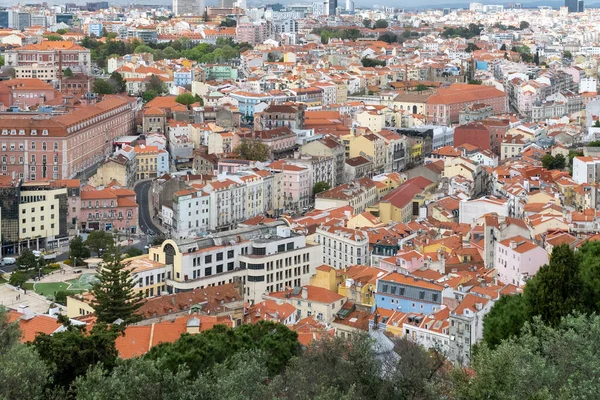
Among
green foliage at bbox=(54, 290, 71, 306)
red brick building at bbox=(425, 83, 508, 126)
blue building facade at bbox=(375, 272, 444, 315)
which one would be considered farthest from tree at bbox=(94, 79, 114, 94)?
blue building facade at bbox=(375, 272, 444, 315)

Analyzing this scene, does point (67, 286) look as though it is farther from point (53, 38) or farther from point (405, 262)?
point (53, 38)

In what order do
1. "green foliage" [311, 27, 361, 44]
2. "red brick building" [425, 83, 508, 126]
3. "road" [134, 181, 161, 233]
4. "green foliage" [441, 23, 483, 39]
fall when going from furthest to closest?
"green foliage" [441, 23, 483, 39], "green foliage" [311, 27, 361, 44], "red brick building" [425, 83, 508, 126], "road" [134, 181, 161, 233]

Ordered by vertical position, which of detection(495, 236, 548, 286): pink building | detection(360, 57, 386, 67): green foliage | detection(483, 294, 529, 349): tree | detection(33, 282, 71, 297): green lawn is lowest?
detection(33, 282, 71, 297): green lawn

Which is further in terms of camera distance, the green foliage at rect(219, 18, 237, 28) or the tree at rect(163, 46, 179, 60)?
the green foliage at rect(219, 18, 237, 28)

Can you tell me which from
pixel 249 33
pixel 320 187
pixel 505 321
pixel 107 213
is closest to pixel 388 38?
pixel 249 33

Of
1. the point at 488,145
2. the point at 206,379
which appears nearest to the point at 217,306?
the point at 206,379

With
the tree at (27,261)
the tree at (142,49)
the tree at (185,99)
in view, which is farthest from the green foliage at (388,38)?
the tree at (27,261)

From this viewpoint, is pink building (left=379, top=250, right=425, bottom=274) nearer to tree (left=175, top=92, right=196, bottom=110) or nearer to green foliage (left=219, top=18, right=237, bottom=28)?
tree (left=175, top=92, right=196, bottom=110)
